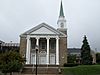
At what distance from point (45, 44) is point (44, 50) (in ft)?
5.53

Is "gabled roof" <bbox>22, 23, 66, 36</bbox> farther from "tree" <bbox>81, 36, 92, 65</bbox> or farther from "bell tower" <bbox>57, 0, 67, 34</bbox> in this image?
"tree" <bbox>81, 36, 92, 65</bbox>

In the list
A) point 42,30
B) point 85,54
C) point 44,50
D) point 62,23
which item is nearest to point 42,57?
point 44,50

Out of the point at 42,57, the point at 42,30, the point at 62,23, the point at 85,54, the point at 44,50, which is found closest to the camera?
the point at 85,54

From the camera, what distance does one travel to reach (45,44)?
61.0 m

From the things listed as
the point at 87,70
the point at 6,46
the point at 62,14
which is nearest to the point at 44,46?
the point at 62,14

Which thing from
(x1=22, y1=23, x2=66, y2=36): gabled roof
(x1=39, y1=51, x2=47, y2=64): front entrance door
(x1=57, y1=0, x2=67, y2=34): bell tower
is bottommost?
(x1=39, y1=51, x2=47, y2=64): front entrance door

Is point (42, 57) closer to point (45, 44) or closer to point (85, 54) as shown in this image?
point (45, 44)

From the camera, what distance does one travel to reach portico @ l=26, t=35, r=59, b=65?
2290 inches

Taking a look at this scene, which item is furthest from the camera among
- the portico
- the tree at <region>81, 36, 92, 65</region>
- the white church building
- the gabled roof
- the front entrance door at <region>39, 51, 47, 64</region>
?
the front entrance door at <region>39, 51, 47, 64</region>

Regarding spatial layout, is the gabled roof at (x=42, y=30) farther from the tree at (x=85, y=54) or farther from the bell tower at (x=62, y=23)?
the tree at (x=85, y=54)

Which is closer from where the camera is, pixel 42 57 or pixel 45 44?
pixel 42 57

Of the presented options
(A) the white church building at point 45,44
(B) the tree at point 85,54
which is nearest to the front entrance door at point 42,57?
(A) the white church building at point 45,44

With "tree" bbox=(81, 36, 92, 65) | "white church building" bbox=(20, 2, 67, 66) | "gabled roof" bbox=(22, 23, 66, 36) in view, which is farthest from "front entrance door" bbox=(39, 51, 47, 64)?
"tree" bbox=(81, 36, 92, 65)

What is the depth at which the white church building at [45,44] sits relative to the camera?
5828cm
